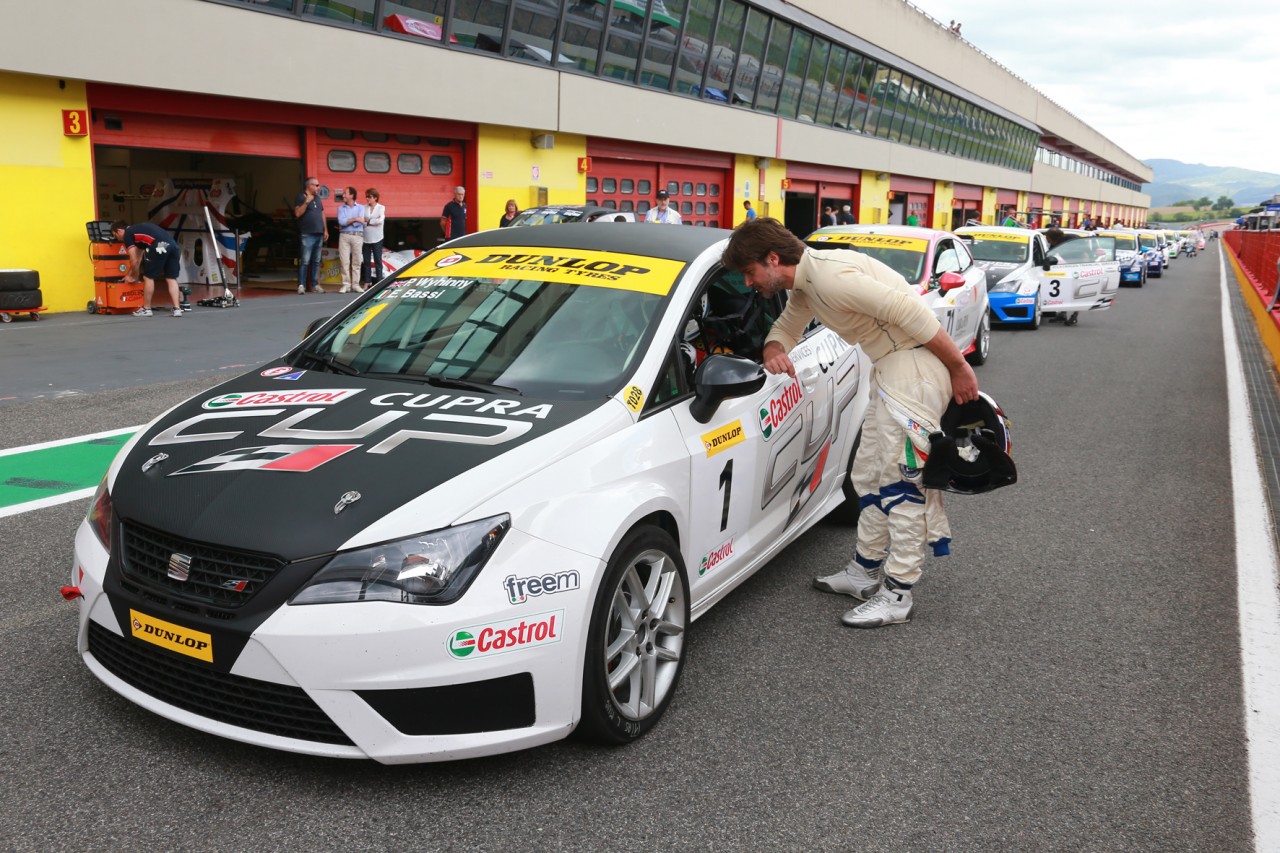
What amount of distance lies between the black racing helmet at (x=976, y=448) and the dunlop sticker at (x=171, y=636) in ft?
9.32

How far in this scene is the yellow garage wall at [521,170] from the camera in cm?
2184

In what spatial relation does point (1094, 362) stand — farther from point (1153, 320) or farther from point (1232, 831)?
point (1232, 831)

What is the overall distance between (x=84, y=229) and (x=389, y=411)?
45.0 feet

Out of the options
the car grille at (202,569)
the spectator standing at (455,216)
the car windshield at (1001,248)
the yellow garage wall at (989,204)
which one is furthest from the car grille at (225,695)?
the yellow garage wall at (989,204)

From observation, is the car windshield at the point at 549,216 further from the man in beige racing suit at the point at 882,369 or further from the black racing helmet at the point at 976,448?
the black racing helmet at the point at 976,448

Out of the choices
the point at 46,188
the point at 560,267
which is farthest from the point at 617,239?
the point at 46,188

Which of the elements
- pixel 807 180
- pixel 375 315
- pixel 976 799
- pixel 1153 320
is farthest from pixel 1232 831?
pixel 807 180

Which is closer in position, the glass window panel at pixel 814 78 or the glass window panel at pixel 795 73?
the glass window panel at pixel 795 73

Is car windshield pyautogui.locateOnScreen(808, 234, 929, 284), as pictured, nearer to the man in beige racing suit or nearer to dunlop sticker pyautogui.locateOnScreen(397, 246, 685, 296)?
the man in beige racing suit

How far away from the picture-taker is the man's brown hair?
13.8ft

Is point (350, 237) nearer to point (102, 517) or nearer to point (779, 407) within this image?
point (779, 407)

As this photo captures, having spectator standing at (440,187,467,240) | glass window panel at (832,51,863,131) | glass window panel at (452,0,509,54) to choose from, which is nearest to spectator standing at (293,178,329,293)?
spectator standing at (440,187,467,240)

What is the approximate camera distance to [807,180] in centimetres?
3553

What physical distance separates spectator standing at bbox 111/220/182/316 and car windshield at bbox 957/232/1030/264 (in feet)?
39.0
